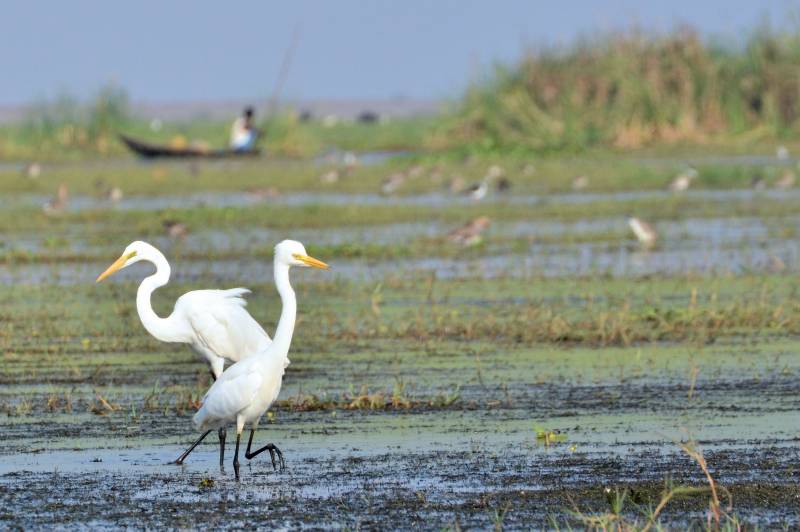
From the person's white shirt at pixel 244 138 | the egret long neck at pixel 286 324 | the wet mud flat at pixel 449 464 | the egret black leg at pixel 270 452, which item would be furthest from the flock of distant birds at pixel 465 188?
the egret long neck at pixel 286 324

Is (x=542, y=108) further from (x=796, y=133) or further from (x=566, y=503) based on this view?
(x=566, y=503)

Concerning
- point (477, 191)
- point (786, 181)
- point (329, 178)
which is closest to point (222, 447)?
point (477, 191)

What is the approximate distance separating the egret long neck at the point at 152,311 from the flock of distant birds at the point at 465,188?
345 inches

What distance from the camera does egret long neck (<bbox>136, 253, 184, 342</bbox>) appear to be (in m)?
9.20

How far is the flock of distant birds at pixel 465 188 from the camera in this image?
18.2m

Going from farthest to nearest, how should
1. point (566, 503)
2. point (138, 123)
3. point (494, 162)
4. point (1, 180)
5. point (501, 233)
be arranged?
1. point (138, 123)
2. point (494, 162)
3. point (1, 180)
4. point (501, 233)
5. point (566, 503)

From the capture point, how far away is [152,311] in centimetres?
940

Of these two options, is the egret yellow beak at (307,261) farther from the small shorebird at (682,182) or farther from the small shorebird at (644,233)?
the small shorebird at (682,182)

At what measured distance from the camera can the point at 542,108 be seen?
3603 centimetres

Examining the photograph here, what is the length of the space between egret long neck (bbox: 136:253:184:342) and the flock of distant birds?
8.77 meters

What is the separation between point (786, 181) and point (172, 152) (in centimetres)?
1428

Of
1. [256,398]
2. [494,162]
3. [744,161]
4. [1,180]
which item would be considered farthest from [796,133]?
[256,398]

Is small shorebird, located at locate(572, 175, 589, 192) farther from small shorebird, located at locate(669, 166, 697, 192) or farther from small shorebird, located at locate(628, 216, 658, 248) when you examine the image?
small shorebird, located at locate(628, 216, 658, 248)

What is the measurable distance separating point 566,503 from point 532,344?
4.55 m
